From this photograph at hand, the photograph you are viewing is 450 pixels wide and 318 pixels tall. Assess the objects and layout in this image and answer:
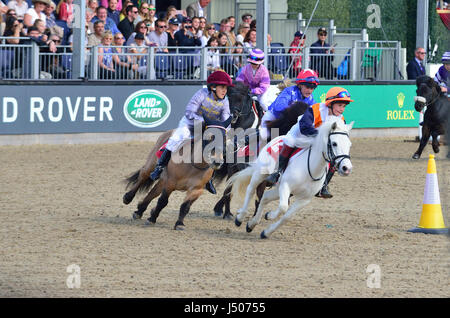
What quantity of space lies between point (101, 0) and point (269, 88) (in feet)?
29.5

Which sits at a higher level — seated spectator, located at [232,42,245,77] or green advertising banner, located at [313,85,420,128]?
seated spectator, located at [232,42,245,77]

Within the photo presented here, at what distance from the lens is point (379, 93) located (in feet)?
69.9

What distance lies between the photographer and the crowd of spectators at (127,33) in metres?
17.5

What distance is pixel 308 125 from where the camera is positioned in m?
9.45

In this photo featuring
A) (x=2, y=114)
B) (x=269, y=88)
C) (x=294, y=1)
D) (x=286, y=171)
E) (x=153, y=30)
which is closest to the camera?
(x=286, y=171)

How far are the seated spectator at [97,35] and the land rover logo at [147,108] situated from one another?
1.35 m

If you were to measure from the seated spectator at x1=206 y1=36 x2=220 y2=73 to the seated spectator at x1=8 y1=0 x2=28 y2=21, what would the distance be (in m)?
4.04

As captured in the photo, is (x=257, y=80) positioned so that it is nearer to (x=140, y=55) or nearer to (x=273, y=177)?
(x=273, y=177)

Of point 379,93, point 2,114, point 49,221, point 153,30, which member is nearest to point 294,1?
point 379,93

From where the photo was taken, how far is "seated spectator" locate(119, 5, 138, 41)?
1916 cm

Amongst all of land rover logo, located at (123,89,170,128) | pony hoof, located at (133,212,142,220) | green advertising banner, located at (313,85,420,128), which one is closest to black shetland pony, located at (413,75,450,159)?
green advertising banner, located at (313,85,420,128)

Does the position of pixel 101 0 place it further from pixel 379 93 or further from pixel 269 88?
pixel 269 88

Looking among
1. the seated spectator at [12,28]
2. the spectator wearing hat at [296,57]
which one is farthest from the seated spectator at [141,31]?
the spectator wearing hat at [296,57]

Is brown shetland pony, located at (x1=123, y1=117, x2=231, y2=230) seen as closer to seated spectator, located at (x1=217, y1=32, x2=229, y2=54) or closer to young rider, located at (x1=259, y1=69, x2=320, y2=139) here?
young rider, located at (x1=259, y1=69, x2=320, y2=139)
